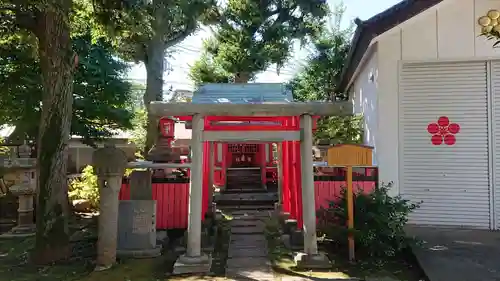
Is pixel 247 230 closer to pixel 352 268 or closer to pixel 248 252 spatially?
pixel 248 252

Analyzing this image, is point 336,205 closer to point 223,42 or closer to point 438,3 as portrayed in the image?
point 438,3

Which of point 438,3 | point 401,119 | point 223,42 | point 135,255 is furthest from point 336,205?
point 223,42

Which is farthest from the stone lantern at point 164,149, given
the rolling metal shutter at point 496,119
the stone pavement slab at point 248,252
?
the rolling metal shutter at point 496,119

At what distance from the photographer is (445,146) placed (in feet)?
28.2

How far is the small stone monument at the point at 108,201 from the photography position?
22.1 ft

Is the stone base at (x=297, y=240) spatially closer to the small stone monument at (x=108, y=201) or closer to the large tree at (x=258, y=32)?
the small stone monument at (x=108, y=201)

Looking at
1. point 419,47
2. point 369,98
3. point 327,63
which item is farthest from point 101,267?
point 327,63

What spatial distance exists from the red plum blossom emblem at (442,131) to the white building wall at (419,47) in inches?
30.3

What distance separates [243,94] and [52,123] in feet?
10.9

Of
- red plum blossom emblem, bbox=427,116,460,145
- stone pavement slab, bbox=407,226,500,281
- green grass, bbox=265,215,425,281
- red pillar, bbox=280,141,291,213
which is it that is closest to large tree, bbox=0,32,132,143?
red pillar, bbox=280,141,291,213

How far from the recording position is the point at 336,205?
291 inches

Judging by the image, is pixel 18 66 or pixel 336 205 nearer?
pixel 336 205

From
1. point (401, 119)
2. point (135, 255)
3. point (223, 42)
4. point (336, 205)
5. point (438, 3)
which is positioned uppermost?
point (223, 42)

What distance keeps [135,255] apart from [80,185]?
696cm
